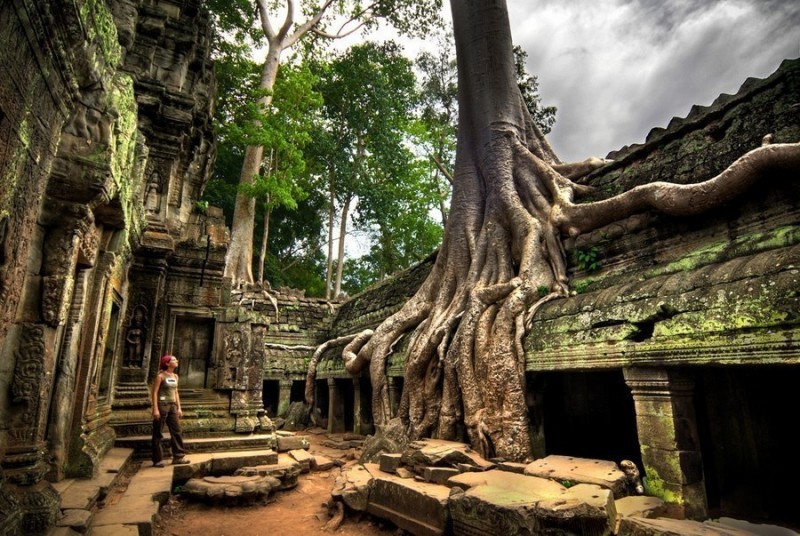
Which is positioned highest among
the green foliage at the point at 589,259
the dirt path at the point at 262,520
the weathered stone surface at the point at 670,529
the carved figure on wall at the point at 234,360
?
the green foliage at the point at 589,259

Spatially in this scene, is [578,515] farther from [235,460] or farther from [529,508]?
[235,460]

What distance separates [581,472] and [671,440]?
0.73 meters

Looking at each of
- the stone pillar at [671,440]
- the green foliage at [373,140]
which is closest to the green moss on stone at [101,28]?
the stone pillar at [671,440]

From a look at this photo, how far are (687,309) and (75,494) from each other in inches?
190

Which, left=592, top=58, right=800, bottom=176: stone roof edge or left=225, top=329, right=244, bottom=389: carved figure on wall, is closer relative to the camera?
left=592, top=58, right=800, bottom=176: stone roof edge

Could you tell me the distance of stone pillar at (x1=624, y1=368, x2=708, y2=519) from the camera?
345cm

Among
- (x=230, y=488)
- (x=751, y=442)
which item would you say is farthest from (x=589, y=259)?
(x=230, y=488)

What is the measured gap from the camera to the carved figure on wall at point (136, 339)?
618cm

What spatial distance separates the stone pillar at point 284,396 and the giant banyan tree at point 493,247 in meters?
4.27

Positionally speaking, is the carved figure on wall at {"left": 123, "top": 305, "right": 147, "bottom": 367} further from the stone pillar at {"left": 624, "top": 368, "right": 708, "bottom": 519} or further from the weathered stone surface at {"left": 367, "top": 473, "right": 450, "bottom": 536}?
the stone pillar at {"left": 624, "top": 368, "right": 708, "bottom": 519}

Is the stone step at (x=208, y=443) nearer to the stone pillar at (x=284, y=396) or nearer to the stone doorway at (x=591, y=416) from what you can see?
the stone doorway at (x=591, y=416)

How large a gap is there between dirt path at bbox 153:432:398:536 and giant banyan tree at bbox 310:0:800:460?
1.44m

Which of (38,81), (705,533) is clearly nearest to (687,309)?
(705,533)

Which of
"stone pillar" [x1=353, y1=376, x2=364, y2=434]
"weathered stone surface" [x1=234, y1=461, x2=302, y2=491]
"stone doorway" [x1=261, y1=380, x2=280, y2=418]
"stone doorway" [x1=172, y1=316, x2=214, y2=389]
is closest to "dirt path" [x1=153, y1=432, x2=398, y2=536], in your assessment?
"weathered stone surface" [x1=234, y1=461, x2=302, y2=491]
